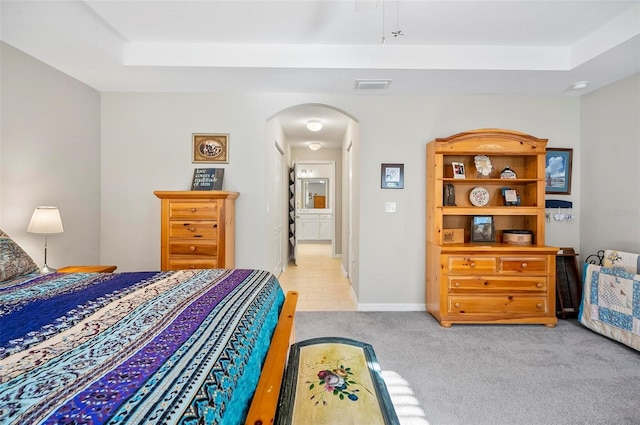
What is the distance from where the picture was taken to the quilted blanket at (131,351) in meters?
0.64

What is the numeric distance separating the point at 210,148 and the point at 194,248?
3.76ft

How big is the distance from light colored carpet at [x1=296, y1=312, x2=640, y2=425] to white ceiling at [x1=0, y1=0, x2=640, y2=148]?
2365mm

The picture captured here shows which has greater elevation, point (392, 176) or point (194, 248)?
point (392, 176)

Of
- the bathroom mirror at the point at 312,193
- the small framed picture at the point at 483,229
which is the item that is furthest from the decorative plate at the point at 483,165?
the bathroom mirror at the point at 312,193

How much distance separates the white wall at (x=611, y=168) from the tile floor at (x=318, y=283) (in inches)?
105

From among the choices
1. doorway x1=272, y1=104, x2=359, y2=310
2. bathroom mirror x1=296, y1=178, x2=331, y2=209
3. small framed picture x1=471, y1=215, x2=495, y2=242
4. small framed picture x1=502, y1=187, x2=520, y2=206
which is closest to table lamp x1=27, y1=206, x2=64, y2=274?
doorway x1=272, y1=104, x2=359, y2=310

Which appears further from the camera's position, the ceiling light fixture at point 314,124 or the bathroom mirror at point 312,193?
the bathroom mirror at point 312,193

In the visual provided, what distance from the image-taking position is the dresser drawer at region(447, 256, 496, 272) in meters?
3.01

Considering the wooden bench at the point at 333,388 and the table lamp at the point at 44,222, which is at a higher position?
the table lamp at the point at 44,222

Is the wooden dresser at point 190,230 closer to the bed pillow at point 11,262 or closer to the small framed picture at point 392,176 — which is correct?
the bed pillow at point 11,262

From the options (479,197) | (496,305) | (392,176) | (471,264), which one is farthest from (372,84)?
(496,305)

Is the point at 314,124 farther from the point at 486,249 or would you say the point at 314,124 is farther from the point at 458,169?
the point at 486,249

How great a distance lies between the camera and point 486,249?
117 inches

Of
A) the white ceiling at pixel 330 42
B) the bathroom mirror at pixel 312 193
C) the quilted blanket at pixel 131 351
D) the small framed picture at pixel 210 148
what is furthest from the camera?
the bathroom mirror at pixel 312 193
